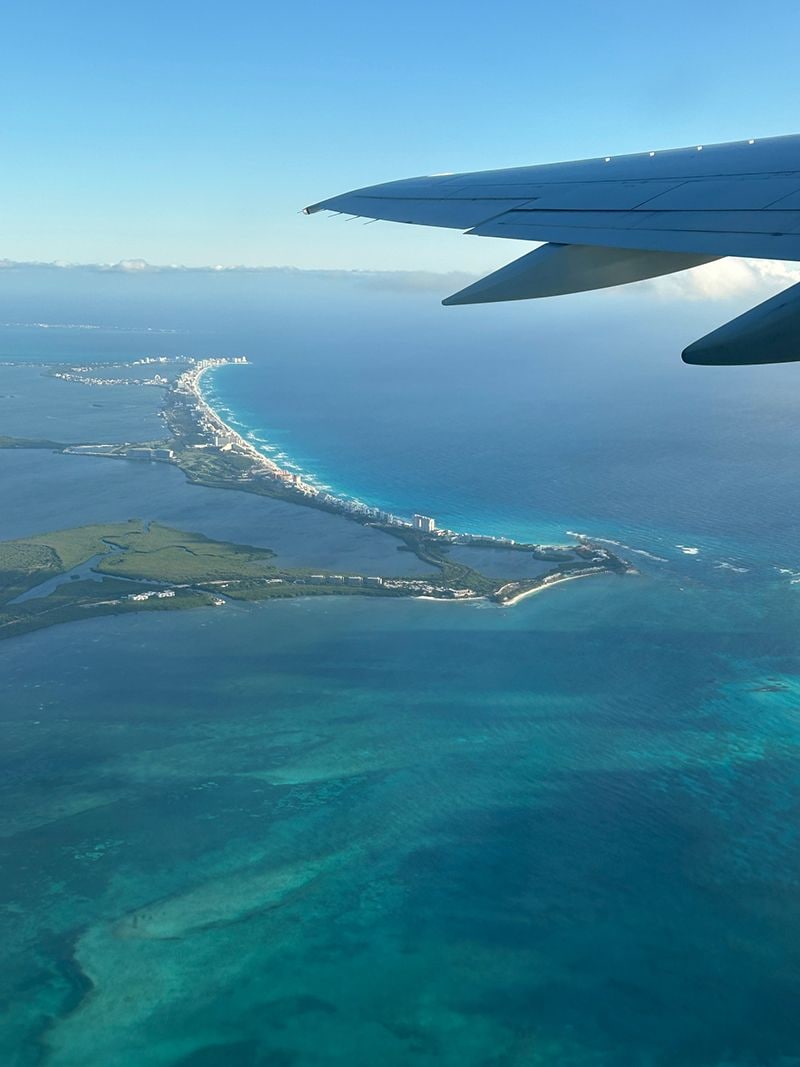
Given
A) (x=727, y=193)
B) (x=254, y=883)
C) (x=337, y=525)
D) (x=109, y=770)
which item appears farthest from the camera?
(x=337, y=525)

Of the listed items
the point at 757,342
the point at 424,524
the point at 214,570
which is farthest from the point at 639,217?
the point at 424,524

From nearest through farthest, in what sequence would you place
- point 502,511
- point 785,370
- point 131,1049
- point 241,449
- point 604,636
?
point 131,1049 → point 604,636 → point 502,511 → point 241,449 → point 785,370

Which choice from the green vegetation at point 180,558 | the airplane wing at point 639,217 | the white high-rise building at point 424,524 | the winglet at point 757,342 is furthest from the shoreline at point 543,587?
the winglet at point 757,342

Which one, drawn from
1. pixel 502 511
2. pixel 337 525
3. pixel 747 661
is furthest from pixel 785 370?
pixel 747 661

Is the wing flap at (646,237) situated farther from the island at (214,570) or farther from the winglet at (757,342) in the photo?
the island at (214,570)

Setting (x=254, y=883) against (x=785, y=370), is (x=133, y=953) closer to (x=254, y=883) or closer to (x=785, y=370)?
(x=254, y=883)
